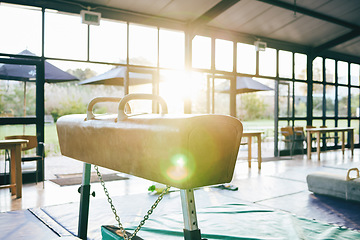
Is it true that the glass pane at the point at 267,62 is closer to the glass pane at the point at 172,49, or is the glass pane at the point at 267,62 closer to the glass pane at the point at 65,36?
the glass pane at the point at 172,49

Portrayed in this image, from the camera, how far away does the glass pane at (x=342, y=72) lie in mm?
9641

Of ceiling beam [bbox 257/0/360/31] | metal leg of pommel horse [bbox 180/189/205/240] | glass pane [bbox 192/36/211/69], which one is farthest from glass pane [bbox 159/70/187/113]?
metal leg of pommel horse [bbox 180/189/205/240]

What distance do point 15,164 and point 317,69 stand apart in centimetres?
824

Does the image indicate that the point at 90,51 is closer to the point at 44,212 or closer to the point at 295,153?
the point at 44,212

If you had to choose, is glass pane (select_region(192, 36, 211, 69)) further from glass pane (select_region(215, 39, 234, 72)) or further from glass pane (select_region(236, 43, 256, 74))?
glass pane (select_region(236, 43, 256, 74))

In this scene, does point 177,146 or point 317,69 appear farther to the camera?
point 317,69

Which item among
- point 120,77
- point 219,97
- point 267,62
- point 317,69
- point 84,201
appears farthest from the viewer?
point 219,97

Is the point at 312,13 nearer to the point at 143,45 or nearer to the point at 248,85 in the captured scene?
the point at 248,85

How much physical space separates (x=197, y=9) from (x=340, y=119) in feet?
21.2

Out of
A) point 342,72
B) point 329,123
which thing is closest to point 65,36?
point 329,123

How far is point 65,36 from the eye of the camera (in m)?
4.99

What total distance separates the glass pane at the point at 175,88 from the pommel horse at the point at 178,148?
15.7ft

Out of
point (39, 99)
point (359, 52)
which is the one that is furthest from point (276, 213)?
point (359, 52)

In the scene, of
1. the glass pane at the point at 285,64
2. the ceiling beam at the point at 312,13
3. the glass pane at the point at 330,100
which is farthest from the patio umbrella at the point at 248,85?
the glass pane at the point at 330,100
